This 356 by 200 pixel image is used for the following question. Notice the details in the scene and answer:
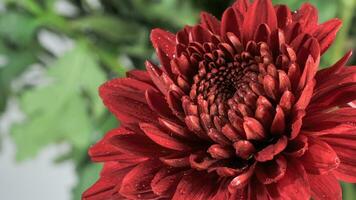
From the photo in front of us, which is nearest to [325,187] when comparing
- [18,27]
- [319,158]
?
[319,158]

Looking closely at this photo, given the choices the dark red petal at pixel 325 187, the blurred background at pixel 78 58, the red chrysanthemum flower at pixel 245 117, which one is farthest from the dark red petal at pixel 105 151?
the blurred background at pixel 78 58

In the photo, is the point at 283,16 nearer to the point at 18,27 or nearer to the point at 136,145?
the point at 136,145

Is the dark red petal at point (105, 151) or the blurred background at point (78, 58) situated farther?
the blurred background at point (78, 58)

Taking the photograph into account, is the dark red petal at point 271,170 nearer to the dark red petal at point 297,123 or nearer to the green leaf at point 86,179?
the dark red petal at point 297,123

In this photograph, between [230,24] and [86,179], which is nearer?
[230,24]

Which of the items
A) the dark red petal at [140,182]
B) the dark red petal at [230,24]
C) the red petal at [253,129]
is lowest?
the red petal at [253,129]

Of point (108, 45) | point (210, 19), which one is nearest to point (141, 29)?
point (108, 45)
